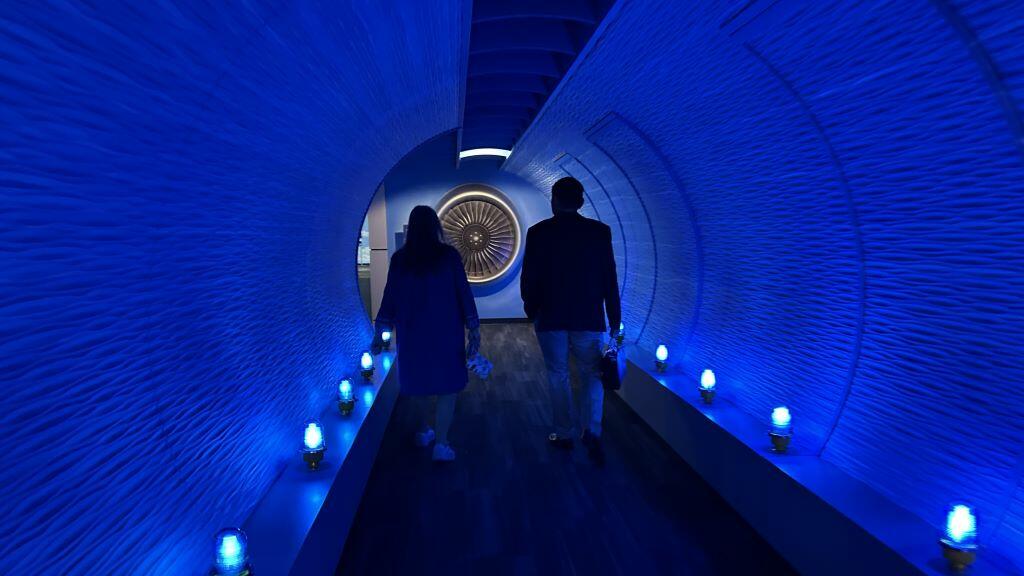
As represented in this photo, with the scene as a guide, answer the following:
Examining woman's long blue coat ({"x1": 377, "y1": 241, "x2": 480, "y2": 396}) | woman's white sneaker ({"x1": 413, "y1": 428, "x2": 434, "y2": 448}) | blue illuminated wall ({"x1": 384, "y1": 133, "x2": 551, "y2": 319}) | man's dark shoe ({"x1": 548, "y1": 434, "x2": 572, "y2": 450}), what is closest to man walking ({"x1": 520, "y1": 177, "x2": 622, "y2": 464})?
→ man's dark shoe ({"x1": 548, "y1": 434, "x2": 572, "y2": 450})

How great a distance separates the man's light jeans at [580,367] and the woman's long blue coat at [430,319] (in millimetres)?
675

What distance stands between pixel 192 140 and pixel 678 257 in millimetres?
5247

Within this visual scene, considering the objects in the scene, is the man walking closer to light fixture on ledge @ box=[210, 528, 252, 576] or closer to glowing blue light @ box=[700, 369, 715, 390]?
glowing blue light @ box=[700, 369, 715, 390]

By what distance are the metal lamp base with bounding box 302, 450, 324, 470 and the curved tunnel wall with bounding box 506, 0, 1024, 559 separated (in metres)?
2.99

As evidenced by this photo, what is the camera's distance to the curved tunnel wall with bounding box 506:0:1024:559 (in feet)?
7.97

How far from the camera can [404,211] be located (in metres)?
12.7

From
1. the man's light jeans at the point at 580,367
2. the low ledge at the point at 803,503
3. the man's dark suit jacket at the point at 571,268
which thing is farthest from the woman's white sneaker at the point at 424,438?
the low ledge at the point at 803,503

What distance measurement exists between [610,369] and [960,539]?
2580mm

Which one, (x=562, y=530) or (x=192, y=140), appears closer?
(x=192, y=140)

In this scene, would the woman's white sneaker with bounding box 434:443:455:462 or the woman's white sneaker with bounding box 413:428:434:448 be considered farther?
the woman's white sneaker with bounding box 413:428:434:448

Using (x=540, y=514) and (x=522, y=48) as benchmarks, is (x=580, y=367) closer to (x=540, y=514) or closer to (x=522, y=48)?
(x=540, y=514)

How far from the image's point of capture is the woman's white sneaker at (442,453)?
5.08 meters

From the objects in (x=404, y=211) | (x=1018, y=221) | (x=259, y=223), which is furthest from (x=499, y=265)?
(x=1018, y=221)

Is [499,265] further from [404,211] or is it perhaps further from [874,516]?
[874,516]
